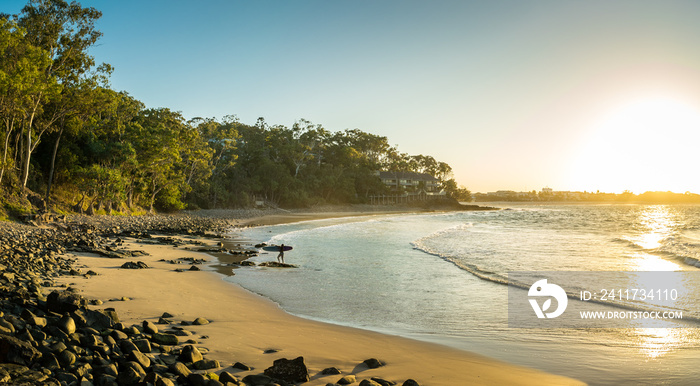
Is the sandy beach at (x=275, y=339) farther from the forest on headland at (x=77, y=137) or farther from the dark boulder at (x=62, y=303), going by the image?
the forest on headland at (x=77, y=137)

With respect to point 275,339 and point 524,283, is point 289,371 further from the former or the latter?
point 524,283

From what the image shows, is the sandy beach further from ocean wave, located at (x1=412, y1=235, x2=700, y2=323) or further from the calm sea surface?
ocean wave, located at (x1=412, y1=235, x2=700, y2=323)

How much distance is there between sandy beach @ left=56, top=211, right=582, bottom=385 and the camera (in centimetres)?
552

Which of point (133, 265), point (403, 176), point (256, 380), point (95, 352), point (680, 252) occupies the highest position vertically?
point (403, 176)

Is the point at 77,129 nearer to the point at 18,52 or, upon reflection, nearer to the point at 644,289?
the point at 18,52

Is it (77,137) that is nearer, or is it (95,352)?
(95,352)

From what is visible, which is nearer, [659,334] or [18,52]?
[659,334]

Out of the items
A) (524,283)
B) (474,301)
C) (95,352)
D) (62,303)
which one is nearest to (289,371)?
(95,352)

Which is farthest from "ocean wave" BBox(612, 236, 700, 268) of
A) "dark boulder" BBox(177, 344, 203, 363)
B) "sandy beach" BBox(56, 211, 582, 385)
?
"dark boulder" BBox(177, 344, 203, 363)

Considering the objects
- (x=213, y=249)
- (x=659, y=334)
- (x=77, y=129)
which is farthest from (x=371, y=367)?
(x=77, y=129)

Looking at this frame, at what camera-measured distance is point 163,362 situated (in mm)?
4887

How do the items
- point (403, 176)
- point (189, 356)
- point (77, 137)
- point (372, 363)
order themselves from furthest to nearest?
point (403, 176)
point (77, 137)
point (372, 363)
point (189, 356)

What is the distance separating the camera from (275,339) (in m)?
6.77

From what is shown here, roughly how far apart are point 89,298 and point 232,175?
61972 millimetres
